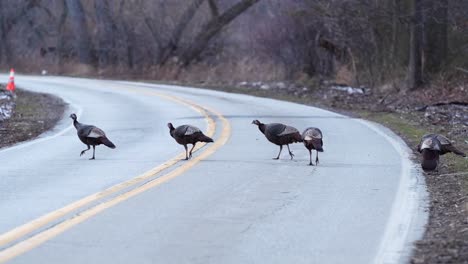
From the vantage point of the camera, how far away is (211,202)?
9602 mm

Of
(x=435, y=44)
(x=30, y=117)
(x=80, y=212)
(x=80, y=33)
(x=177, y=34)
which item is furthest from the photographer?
(x=80, y=33)

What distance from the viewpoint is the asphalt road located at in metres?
7.28

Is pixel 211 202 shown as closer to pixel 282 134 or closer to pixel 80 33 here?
pixel 282 134

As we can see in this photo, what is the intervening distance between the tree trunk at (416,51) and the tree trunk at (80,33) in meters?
27.0

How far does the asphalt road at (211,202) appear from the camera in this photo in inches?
287

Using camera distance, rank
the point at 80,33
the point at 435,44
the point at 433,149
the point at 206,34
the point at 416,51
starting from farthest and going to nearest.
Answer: the point at 80,33, the point at 206,34, the point at 435,44, the point at 416,51, the point at 433,149

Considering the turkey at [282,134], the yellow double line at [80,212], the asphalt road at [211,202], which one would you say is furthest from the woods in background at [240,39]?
the yellow double line at [80,212]

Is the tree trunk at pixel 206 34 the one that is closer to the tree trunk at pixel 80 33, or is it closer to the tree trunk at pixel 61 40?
the tree trunk at pixel 80 33

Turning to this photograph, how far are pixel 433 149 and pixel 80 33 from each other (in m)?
43.0

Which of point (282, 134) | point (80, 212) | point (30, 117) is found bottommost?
point (30, 117)

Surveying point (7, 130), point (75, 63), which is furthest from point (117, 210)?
point (75, 63)

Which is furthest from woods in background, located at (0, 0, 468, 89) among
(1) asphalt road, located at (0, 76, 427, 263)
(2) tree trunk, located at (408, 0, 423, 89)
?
(1) asphalt road, located at (0, 76, 427, 263)

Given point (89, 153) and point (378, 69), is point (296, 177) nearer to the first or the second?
point (89, 153)

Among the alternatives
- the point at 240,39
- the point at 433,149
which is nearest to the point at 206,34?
the point at 240,39
